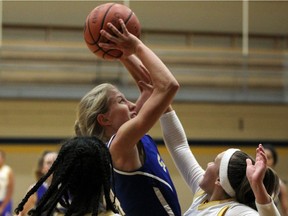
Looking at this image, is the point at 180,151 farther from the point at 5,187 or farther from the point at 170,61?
the point at 170,61

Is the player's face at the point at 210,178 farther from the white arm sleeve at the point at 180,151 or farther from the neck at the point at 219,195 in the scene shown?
the white arm sleeve at the point at 180,151

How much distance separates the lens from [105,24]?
2662mm

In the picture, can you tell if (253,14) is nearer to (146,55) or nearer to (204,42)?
(204,42)

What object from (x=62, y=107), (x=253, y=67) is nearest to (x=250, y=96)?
(x=253, y=67)

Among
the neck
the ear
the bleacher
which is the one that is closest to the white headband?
the neck

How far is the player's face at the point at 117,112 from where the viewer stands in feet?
8.49

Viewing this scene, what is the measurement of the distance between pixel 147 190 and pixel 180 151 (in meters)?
0.40

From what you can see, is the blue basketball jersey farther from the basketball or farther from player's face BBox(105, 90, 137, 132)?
the basketball

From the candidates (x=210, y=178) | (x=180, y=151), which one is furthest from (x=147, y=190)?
(x=180, y=151)

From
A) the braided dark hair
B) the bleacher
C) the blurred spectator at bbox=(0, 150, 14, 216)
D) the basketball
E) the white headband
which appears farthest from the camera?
the bleacher

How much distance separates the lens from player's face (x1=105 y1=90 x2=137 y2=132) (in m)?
2.59

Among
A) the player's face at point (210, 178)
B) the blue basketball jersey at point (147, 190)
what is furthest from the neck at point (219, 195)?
the blue basketball jersey at point (147, 190)

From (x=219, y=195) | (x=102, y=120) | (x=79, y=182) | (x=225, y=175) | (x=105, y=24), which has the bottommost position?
(x=219, y=195)

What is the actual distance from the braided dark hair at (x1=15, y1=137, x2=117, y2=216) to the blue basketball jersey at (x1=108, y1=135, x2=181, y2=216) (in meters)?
0.62
